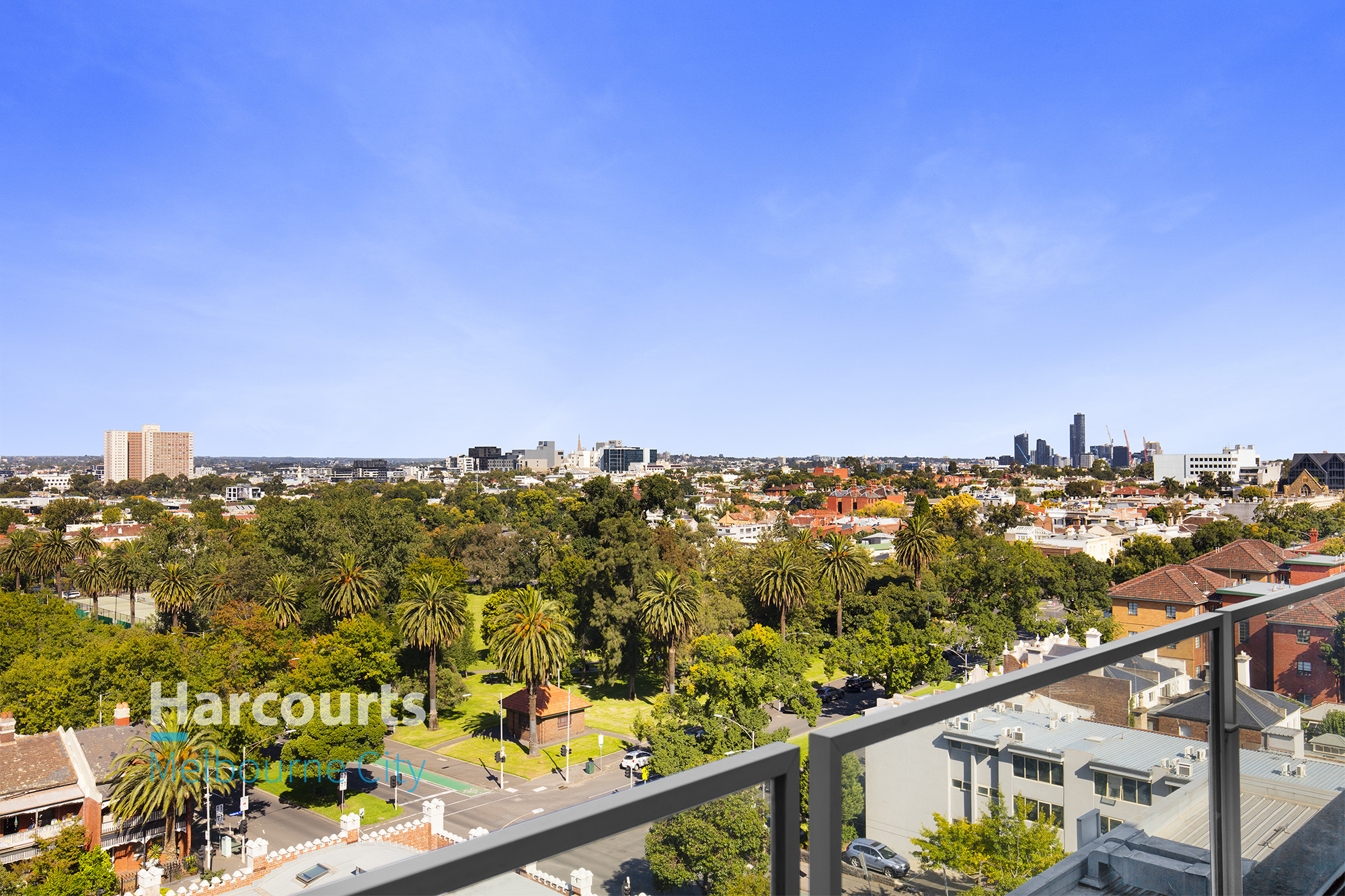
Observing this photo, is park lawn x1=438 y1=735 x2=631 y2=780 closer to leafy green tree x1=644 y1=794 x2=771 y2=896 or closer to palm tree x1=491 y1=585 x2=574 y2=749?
palm tree x1=491 y1=585 x2=574 y2=749

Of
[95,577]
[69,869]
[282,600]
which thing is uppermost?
[282,600]

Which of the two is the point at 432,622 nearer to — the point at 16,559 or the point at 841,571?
the point at 841,571

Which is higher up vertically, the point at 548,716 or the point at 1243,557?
the point at 1243,557

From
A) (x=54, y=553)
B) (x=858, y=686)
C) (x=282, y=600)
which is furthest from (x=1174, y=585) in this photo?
(x=54, y=553)

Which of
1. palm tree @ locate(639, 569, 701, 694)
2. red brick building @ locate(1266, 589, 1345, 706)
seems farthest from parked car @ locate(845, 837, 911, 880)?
palm tree @ locate(639, 569, 701, 694)

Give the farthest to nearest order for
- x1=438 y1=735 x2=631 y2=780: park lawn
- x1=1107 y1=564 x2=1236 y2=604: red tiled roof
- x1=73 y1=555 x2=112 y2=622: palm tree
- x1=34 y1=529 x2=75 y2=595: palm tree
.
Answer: x1=34 y1=529 x2=75 y2=595: palm tree → x1=73 y1=555 x2=112 y2=622: palm tree → x1=1107 y1=564 x2=1236 y2=604: red tiled roof → x1=438 y1=735 x2=631 y2=780: park lawn

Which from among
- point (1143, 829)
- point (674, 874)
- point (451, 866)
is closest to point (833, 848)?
point (674, 874)

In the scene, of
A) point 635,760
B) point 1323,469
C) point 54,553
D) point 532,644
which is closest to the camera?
point 635,760
